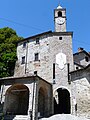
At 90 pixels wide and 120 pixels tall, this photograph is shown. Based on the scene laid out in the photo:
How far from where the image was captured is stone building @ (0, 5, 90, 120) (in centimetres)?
2044

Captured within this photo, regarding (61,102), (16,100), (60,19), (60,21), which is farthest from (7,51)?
(61,102)

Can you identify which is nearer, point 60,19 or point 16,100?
point 16,100

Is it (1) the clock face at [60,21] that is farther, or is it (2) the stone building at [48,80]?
(1) the clock face at [60,21]

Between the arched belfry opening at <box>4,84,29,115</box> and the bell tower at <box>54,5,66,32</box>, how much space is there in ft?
37.8

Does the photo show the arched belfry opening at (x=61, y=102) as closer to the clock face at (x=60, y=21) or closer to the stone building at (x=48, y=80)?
the stone building at (x=48, y=80)

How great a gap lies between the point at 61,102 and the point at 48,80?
13.1 feet

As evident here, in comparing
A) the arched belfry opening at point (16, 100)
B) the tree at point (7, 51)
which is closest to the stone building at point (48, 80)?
the arched belfry opening at point (16, 100)

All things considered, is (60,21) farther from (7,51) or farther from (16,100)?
(16,100)

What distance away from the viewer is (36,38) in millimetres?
30047

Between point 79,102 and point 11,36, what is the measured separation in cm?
1914

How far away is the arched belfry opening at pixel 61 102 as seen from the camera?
24939 millimetres

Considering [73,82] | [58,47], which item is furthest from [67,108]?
[58,47]

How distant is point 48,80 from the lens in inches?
997

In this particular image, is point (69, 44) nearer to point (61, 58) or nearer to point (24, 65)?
point (61, 58)
